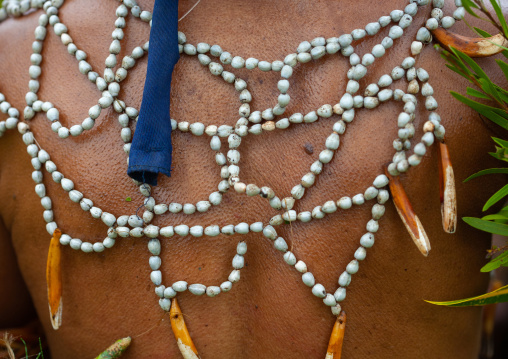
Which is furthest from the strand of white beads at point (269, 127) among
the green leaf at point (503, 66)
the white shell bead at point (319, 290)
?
the green leaf at point (503, 66)

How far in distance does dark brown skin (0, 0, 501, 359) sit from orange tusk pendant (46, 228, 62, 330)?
3 cm

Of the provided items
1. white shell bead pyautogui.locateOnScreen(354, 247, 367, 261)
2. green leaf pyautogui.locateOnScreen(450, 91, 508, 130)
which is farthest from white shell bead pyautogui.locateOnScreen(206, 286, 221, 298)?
green leaf pyautogui.locateOnScreen(450, 91, 508, 130)

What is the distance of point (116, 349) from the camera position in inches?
36.7

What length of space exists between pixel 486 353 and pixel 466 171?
0.96m

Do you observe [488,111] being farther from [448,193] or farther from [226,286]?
[226,286]

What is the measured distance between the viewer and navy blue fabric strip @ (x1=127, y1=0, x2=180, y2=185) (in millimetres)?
834

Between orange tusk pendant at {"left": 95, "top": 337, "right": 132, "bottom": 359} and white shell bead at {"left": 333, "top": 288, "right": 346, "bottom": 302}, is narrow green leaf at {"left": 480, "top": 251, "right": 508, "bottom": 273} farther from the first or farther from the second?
orange tusk pendant at {"left": 95, "top": 337, "right": 132, "bottom": 359}

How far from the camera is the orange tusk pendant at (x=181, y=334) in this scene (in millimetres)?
901

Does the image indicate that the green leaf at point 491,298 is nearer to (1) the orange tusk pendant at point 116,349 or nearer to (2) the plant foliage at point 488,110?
(2) the plant foliage at point 488,110

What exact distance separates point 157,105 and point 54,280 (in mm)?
421

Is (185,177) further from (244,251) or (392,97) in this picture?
(392,97)

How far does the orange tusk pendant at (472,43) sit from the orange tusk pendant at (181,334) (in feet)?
2.31

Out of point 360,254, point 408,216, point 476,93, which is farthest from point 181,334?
point 476,93

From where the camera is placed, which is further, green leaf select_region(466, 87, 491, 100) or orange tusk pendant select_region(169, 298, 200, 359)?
orange tusk pendant select_region(169, 298, 200, 359)
